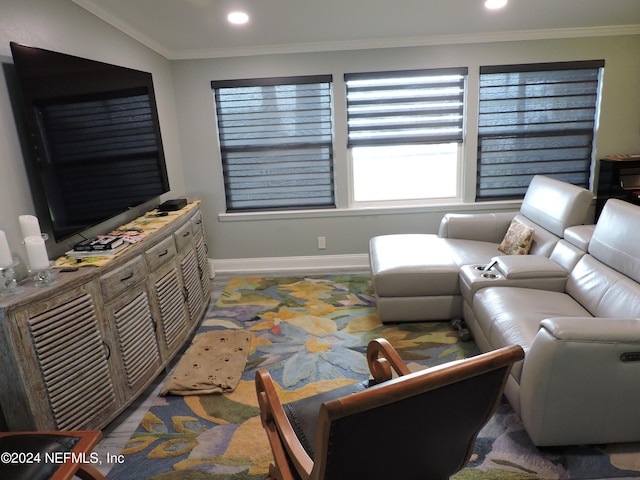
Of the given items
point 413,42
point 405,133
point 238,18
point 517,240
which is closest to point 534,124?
point 405,133

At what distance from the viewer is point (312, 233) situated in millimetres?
4504

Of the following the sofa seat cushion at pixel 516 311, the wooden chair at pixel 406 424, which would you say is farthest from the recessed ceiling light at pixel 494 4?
the wooden chair at pixel 406 424

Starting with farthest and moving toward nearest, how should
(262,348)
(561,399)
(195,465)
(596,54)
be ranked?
(596,54) → (262,348) → (195,465) → (561,399)

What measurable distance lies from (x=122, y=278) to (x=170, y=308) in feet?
2.00

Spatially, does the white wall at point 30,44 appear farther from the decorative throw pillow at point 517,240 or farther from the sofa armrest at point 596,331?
the decorative throw pillow at point 517,240

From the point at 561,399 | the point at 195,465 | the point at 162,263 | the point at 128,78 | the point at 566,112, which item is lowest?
the point at 195,465

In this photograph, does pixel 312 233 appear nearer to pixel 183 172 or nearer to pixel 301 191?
pixel 301 191

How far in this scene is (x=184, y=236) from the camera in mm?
3227

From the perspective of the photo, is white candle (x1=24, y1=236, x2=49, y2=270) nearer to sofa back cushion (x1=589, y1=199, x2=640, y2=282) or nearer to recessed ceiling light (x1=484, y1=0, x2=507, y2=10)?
sofa back cushion (x1=589, y1=199, x2=640, y2=282)

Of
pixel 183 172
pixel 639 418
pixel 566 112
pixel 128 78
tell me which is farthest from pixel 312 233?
pixel 639 418

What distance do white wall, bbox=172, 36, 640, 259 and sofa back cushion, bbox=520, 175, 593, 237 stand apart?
90 centimetres

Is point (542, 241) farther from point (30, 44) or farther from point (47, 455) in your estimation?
point (30, 44)

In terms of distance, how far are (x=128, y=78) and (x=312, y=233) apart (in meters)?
2.24

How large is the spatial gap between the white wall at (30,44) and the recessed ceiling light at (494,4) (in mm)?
2653
